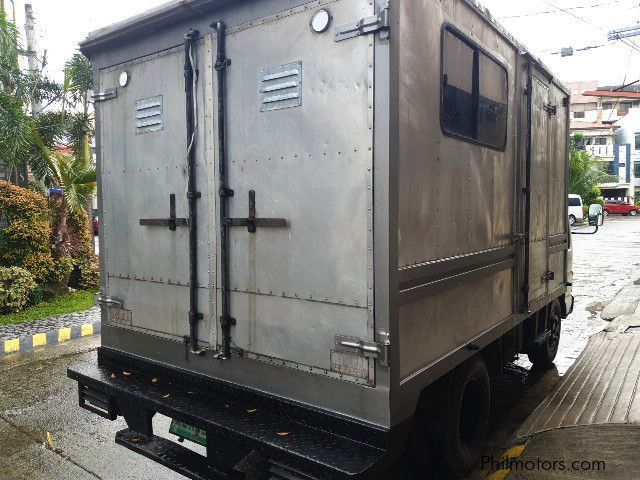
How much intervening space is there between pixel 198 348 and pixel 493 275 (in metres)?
2.13

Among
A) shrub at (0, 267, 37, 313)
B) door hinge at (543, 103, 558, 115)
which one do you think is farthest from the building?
shrub at (0, 267, 37, 313)

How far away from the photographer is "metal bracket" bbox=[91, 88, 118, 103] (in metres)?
3.88

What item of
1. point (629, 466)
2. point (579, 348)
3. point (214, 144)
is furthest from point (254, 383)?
point (579, 348)

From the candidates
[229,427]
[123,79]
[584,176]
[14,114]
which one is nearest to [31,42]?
[14,114]

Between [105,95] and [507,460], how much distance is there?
12.8 feet

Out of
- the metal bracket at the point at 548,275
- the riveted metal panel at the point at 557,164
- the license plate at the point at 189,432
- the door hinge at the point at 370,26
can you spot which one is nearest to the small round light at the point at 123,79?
the door hinge at the point at 370,26

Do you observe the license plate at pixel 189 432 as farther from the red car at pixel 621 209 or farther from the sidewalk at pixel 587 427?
the red car at pixel 621 209

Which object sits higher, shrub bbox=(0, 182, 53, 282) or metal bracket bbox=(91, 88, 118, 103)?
metal bracket bbox=(91, 88, 118, 103)

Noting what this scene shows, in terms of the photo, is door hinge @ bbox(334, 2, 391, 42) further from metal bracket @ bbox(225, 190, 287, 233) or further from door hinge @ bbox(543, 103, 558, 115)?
door hinge @ bbox(543, 103, 558, 115)

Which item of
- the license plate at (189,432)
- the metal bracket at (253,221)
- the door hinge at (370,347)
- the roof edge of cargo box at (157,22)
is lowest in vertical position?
the license plate at (189,432)

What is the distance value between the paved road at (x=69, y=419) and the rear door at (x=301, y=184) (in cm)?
166

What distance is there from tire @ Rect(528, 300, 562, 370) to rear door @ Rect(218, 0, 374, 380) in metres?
3.95

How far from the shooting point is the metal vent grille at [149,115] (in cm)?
358

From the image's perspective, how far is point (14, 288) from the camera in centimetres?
849
